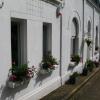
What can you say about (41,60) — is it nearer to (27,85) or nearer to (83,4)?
(27,85)

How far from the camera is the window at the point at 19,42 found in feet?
28.2

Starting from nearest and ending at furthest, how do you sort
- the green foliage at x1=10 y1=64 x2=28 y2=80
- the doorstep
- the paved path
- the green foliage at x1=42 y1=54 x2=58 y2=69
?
1. the green foliage at x1=10 y1=64 x2=28 y2=80
2. the doorstep
3. the green foliage at x1=42 y1=54 x2=58 y2=69
4. the paved path

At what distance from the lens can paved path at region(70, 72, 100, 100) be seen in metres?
10.5

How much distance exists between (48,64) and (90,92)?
2493 mm

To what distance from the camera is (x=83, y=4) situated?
53.3ft

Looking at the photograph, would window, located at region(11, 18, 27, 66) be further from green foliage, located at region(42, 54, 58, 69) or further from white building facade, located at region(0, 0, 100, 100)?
green foliage, located at region(42, 54, 58, 69)

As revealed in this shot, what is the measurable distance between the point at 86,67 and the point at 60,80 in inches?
185

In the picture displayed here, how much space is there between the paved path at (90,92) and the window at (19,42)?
9.04 feet

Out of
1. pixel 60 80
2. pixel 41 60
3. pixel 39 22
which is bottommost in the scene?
pixel 60 80

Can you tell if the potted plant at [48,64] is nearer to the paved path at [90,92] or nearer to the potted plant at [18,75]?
the paved path at [90,92]

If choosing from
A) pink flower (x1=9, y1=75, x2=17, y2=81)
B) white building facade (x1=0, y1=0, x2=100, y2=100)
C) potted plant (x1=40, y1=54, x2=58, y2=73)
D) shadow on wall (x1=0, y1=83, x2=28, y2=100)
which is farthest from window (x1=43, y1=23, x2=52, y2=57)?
pink flower (x1=9, y1=75, x2=17, y2=81)

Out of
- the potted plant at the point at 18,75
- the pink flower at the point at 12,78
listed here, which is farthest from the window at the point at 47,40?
the pink flower at the point at 12,78

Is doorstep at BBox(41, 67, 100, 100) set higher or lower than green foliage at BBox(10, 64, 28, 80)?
lower

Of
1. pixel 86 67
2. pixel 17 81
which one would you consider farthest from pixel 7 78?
pixel 86 67
